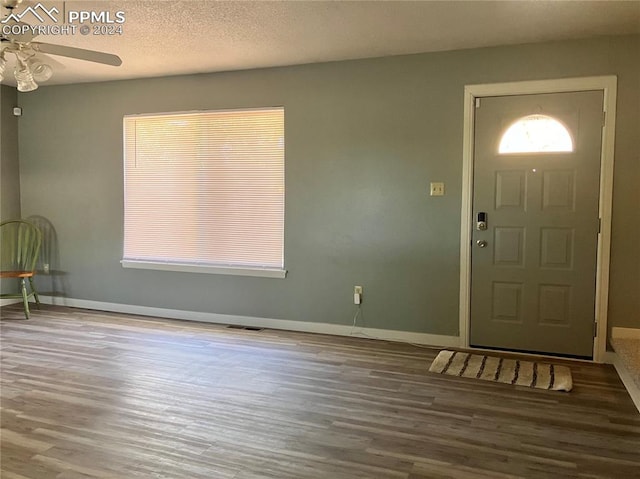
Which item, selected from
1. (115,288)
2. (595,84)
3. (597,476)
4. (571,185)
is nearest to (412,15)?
(595,84)

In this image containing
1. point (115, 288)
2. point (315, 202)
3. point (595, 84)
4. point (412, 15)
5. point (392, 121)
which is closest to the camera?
point (412, 15)

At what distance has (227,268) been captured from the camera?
4.79 m

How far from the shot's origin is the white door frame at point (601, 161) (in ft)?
11.8

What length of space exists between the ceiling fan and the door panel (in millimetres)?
2792

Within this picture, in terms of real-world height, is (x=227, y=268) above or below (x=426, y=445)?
above

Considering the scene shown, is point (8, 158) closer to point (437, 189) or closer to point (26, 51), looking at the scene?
point (26, 51)

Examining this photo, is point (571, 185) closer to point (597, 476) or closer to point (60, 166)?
point (597, 476)

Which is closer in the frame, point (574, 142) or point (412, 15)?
point (412, 15)

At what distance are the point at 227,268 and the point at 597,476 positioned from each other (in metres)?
3.42

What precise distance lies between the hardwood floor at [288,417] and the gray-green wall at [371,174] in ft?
1.89

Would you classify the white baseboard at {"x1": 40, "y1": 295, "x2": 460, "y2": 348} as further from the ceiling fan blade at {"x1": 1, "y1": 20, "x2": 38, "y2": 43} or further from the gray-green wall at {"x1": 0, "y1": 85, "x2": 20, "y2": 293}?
the ceiling fan blade at {"x1": 1, "y1": 20, "x2": 38, "y2": 43}

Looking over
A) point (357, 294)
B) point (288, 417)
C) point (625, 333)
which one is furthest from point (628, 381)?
point (288, 417)

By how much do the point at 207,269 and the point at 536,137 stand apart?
10.3 ft

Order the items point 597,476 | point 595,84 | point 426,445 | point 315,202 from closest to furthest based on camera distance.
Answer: point 597,476
point 426,445
point 595,84
point 315,202
